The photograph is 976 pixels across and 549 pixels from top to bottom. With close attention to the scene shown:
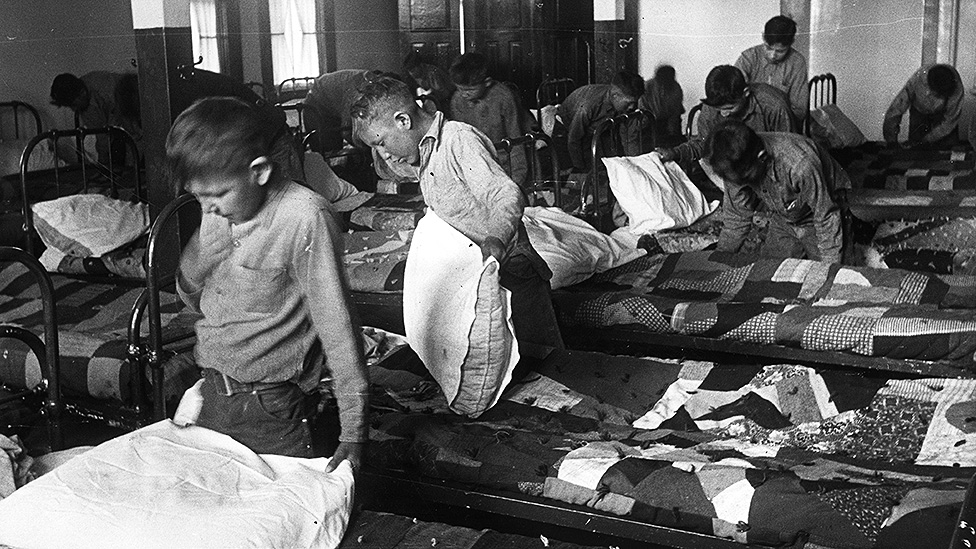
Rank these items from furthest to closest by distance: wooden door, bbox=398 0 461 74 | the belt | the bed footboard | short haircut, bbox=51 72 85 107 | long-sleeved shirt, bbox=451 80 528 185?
long-sleeved shirt, bbox=451 80 528 185, wooden door, bbox=398 0 461 74, short haircut, bbox=51 72 85 107, the bed footboard, the belt

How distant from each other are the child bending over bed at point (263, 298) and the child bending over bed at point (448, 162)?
67cm

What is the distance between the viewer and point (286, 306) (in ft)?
6.38

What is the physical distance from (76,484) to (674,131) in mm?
2713

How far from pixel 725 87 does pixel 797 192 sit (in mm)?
470


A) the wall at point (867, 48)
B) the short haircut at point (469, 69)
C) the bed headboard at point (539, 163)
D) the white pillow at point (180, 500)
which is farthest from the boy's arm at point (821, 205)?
the white pillow at point (180, 500)

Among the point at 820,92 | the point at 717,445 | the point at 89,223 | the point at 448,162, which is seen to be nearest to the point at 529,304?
the point at 448,162

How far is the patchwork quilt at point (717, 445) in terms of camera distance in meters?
2.05

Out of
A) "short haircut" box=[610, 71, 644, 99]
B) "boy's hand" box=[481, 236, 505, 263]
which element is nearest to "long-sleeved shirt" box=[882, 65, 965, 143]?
"short haircut" box=[610, 71, 644, 99]

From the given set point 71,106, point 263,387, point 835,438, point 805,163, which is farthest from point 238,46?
point 805,163

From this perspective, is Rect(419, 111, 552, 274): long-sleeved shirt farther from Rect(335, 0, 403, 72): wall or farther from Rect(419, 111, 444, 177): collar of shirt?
Rect(335, 0, 403, 72): wall

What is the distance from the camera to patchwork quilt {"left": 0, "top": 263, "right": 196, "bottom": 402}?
2889 mm

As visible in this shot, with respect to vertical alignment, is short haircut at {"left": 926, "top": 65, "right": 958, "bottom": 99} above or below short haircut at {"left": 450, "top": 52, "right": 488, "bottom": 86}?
below

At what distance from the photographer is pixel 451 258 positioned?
2730mm

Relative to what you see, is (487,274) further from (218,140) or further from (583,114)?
(583,114)
